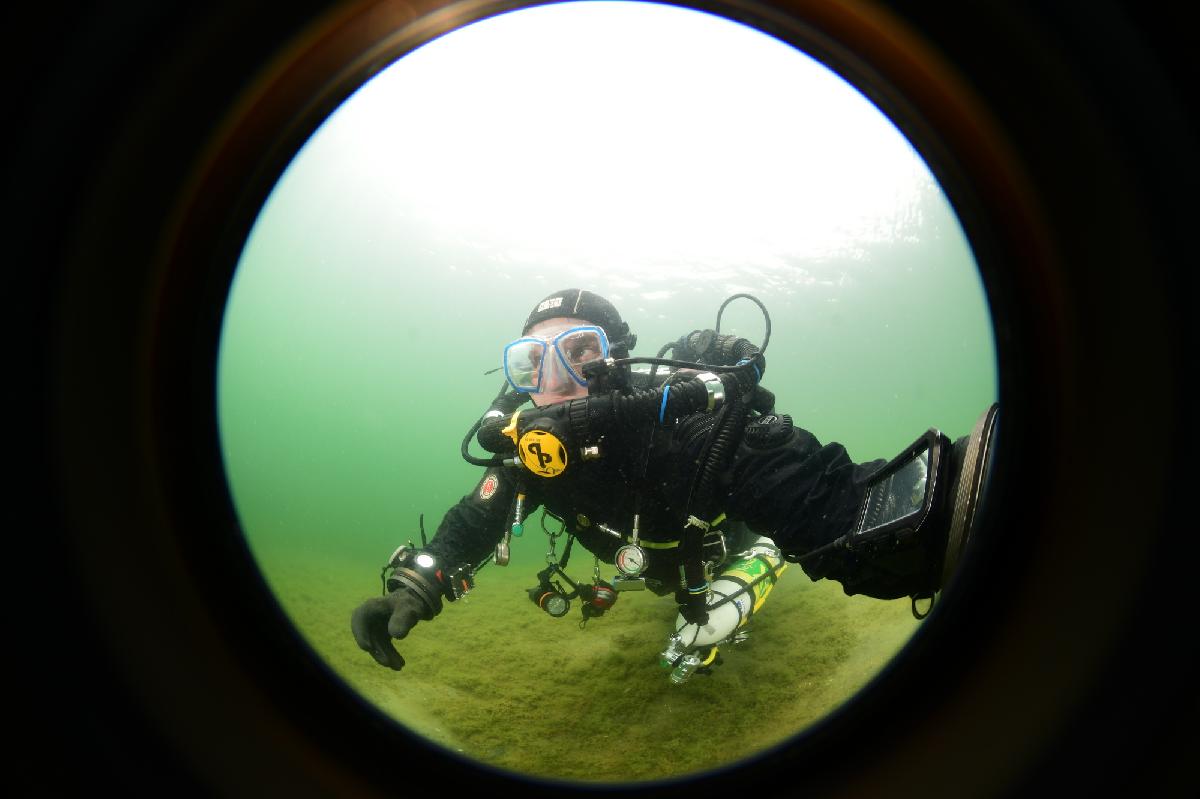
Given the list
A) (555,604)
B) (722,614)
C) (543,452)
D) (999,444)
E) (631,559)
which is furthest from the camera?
(722,614)

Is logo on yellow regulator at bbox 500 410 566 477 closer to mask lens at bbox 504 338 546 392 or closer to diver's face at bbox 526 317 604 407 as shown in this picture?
diver's face at bbox 526 317 604 407

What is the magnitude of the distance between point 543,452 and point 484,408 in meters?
58.7

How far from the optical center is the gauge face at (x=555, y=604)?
3273mm

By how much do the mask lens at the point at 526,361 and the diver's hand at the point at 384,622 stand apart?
1.79 metres

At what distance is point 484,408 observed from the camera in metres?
59.6

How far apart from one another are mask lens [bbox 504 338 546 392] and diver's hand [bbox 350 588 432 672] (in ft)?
5.88

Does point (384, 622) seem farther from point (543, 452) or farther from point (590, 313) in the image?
point (590, 313)

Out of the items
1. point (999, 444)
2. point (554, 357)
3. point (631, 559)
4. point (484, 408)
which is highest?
point (484, 408)

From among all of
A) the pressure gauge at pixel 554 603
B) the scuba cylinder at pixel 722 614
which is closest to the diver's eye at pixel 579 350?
the pressure gauge at pixel 554 603

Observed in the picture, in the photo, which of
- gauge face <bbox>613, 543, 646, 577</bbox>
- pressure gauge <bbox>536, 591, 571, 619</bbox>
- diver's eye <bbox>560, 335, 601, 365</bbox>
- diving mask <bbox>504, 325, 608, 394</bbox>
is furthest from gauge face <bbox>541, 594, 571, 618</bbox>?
diver's eye <bbox>560, 335, 601, 365</bbox>

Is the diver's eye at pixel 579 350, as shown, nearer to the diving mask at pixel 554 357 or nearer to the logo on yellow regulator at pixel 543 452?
the diving mask at pixel 554 357

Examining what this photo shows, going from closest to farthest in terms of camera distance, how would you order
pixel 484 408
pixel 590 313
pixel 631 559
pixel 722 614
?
1. pixel 631 559
2. pixel 722 614
3. pixel 590 313
4. pixel 484 408

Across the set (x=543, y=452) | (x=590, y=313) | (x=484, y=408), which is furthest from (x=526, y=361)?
(x=484, y=408)

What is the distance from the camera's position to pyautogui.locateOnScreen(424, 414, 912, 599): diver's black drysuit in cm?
242
